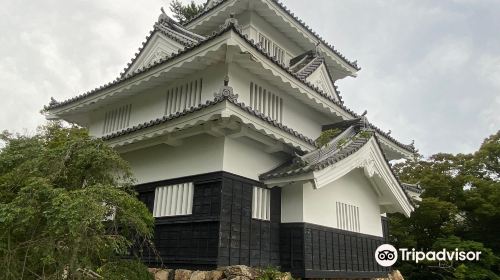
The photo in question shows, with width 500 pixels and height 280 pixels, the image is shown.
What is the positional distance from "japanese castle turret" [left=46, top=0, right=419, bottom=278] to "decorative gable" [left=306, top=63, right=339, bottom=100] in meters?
0.57

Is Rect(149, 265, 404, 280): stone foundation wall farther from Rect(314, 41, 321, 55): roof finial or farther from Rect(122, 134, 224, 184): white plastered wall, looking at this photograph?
Rect(314, 41, 321, 55): roof finial

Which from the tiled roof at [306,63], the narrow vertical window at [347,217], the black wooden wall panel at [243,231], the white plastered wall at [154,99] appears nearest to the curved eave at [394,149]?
the narrow vertical window at [347,217]

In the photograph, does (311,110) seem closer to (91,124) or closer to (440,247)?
(91,124)

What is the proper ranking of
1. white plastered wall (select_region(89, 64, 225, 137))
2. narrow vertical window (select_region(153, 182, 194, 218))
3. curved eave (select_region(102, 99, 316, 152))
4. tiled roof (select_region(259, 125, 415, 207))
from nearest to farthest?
curved eave (select_region(102, 99, 316, 152)) → tiled roof (select_region(259, 125, 415, 207)) → narrow vertical window (select_region(153, 182, 194, 218)) → white plastered wall (select_region(89, 64, 225, 137))

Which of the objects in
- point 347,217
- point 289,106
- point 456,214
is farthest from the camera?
point 456,214

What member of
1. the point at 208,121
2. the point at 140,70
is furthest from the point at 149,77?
the point at 208,121

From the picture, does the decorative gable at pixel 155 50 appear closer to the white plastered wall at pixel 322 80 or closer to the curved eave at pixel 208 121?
the curved eave at pixel 208 121

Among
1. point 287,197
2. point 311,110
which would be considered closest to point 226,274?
point 287,197

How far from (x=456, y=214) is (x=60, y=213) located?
883 inches

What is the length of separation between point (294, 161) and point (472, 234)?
18.2 m

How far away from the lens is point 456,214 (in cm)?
2148

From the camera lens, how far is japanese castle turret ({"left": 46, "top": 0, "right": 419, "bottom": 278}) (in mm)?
7438

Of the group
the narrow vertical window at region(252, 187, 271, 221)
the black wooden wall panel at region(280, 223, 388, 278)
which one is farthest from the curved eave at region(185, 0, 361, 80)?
the black wooden wall panel at region(280, 223, 388, 278)

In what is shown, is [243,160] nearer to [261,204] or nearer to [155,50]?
[261,204]
